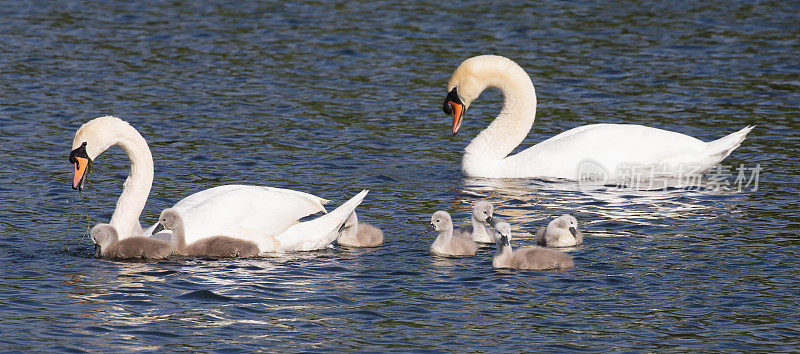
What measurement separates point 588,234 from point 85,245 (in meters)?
4.56

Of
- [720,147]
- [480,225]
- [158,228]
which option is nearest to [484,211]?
[480,225]

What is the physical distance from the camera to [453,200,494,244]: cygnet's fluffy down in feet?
39.4

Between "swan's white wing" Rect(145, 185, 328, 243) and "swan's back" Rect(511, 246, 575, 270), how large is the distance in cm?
205

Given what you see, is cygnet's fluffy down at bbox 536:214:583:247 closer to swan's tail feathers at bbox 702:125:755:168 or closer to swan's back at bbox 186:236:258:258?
swan's back at bbox 186:236:258:258

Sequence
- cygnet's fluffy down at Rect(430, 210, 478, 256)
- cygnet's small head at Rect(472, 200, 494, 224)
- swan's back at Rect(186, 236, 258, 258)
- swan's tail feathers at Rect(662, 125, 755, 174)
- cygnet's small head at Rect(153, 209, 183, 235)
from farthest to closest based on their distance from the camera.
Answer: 1. swan's tail feathers at Rect(662, 125, 755, 174)
2. cygnet's small head at Rect(472, 200, 494, 224)
3. cygnet's fluffy down at Rect(430, 210, 478, 256)
4. swan's back at Rect(186, 236, 258, 258)
5. cygnet's small head at Rect(153, 209, 183, 235)

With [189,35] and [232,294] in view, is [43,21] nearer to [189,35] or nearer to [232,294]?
[189,35]

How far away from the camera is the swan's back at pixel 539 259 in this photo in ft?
35.6

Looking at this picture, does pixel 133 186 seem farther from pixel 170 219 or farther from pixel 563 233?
pixel 563 233

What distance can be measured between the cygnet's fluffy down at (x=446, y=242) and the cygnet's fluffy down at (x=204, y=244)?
5.10 ft

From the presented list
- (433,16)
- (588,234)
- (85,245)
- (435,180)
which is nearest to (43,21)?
(433,16)

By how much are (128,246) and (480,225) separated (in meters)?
3.20

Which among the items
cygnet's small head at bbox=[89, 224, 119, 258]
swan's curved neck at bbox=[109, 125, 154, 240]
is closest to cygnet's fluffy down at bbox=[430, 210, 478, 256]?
swan's curved neck at bbox=[109, 125, 154, 240]

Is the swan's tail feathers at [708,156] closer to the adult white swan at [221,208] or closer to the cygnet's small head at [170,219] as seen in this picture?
the adult white swan at [221,208]

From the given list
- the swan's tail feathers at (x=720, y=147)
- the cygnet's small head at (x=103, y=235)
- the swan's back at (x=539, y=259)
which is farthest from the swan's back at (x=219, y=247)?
the swan's tail feathers at (x=720, y=147)
